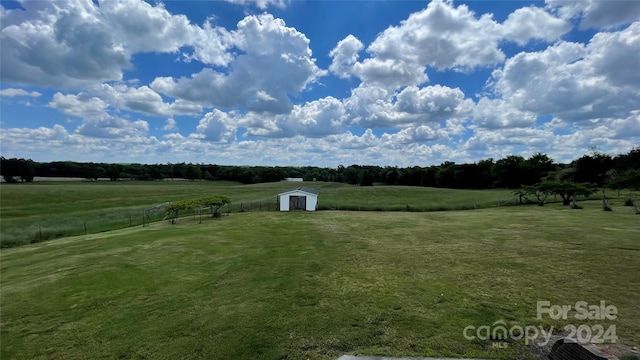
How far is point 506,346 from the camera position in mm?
7746

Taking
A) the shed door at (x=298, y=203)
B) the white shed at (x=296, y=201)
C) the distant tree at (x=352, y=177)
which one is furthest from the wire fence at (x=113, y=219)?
the distant tree at (x=352, y=177)

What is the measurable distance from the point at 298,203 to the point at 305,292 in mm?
30288

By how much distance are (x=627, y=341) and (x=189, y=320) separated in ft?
37.5

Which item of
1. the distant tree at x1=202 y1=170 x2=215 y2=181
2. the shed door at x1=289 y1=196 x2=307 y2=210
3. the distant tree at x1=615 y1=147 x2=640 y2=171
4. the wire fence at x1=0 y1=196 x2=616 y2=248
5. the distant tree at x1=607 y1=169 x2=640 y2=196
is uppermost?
the distant tree at x1=615 y1=147 x2=640 y2=171

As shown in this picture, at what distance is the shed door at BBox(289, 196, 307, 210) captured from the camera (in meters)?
41.7

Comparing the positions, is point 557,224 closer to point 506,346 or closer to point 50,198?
point 506,346

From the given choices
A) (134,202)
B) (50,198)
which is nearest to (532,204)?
(134,202)

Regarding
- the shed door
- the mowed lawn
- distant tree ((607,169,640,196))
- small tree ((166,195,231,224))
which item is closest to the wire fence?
small tree ((166,195,231,224))

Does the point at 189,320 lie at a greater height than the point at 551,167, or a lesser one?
lesser

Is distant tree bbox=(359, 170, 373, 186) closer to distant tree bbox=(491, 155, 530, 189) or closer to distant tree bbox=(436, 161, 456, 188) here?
distant tree bbox=(436, 161, 456, 188)

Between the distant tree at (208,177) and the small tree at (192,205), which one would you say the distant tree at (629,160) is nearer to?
the small tree at (192,205)

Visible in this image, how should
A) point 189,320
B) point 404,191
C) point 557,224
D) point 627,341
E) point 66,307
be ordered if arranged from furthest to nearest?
1. point 404,191
2. point 557,224
3. point 66,307
4. point 189,320
5. point 627,341

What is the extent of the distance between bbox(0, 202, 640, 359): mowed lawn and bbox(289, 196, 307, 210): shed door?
1964cm

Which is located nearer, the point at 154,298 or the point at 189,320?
the point at 189,320
